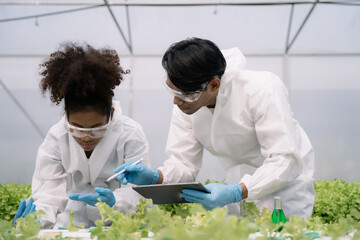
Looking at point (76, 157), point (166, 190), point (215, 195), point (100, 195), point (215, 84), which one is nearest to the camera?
point (166, 190)

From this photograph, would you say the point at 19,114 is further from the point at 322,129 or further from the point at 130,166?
the point at 322,129

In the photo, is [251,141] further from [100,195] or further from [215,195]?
[100,195]

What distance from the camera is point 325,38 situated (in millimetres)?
6418

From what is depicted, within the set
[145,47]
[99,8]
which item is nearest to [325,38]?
[145,47]

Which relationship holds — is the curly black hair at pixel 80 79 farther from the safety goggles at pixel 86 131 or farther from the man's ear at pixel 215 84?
the man's ear at pixel 215 84

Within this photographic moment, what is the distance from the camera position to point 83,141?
2.39 meters

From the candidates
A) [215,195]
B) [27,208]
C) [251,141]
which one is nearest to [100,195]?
[27,208]

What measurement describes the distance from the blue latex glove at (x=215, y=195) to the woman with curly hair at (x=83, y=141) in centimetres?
44

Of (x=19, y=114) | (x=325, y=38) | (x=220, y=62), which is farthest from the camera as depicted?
(x=325, y=38)

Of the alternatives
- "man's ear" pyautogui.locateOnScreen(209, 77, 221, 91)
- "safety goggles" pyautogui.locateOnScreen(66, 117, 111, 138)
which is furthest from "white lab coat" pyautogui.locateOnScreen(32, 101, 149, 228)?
"man's ear" pyautogui.locateOnScreen(209, 77, 221, 91)

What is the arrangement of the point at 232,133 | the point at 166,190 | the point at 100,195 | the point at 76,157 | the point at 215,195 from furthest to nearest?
the point at 76,157 → the point at 232,133 → the point at 100,195 → the point at 215,195 → the point at 166,190

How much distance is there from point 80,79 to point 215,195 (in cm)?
96

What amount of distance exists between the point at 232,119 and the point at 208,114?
20 cm

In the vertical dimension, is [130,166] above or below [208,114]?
below
